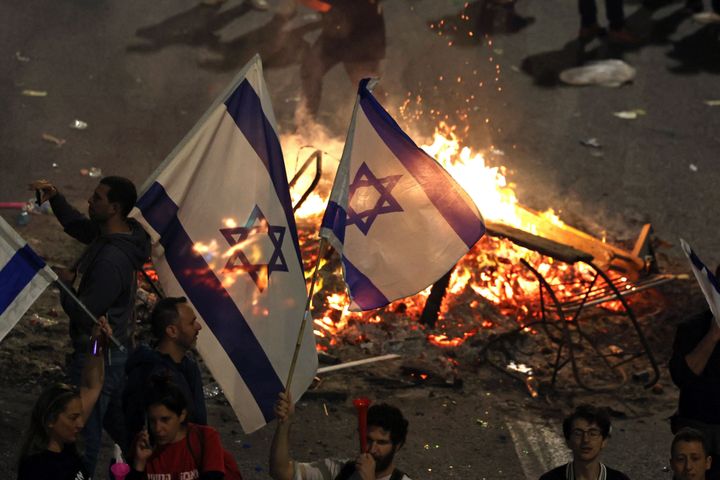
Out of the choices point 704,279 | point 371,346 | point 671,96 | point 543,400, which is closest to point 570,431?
point 704,279

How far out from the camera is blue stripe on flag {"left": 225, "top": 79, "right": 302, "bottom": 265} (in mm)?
7188

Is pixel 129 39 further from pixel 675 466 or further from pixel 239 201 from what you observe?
pixel 675 466

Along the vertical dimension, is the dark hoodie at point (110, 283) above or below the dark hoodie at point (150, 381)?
above

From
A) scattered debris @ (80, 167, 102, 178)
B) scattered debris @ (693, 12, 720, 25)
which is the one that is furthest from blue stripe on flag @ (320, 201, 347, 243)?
scattered debris @ (693, 12, 720, 25)

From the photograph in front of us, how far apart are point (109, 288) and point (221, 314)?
1.97 ft

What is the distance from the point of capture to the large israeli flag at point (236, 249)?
23.4 feet

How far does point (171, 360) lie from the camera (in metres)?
6.66

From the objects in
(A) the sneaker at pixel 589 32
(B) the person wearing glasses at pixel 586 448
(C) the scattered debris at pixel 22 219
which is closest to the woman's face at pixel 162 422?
(B) the person wearing glasses at pixel 586 448

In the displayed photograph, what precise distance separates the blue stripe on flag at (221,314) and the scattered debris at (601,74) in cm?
878

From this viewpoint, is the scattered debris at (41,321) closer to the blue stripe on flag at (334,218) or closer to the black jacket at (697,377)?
the blue stripe on flag at (334,218)

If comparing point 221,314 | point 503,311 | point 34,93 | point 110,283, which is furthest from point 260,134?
point 34,93

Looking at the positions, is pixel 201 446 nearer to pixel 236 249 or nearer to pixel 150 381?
pixel 150 381

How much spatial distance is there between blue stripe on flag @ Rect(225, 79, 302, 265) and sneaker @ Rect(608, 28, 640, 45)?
922 cm

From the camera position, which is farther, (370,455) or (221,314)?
(221,314)
